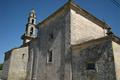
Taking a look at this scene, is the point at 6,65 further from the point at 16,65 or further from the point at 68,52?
the point at 68,52

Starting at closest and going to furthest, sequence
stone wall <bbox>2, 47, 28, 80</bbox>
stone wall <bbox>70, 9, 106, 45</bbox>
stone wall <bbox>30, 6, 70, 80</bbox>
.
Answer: stone wall <bbox>30, 6, 70, 80</bbox> → stone wall <bbox>70, 9, 106, 45</bbox> → stone wall <bbox>2, 47, 28, 80</bbox>

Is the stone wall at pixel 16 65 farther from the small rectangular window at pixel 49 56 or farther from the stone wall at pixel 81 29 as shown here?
the stone wall at pixel 81 29

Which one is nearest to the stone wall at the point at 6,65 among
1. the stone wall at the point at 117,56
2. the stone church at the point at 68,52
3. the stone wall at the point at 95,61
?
the stone church at the point at 68,52

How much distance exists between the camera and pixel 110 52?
10141 millimetres

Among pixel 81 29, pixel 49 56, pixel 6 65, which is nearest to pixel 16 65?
pixel 6 65

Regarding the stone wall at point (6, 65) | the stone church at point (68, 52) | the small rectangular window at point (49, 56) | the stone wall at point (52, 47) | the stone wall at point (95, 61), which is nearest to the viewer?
the stone wall at point (95, 61)

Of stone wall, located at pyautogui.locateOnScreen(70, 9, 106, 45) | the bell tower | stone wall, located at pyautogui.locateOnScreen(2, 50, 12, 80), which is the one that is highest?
the bell tower

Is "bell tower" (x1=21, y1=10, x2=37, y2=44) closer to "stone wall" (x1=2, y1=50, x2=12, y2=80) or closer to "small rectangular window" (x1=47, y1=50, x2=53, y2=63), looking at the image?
"stone wall" (x1=2, y1=50, x2=12, y2=80)

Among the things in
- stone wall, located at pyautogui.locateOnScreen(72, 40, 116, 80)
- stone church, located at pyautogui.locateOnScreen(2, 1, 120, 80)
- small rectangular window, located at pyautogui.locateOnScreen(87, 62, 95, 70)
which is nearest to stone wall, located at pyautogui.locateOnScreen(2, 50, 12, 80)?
stone church, located at pyautogui.locateOnScreen(2, 1, 120, 80)

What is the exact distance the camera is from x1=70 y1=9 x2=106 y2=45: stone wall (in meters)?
13.7

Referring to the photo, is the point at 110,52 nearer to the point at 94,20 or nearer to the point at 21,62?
the point at 94,20

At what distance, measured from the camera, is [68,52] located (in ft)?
42.1

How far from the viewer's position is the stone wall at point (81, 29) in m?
13.7

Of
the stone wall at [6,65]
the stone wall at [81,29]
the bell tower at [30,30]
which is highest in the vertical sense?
the bell tower at [30,30]
